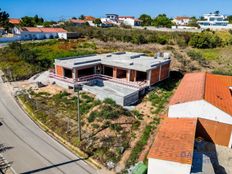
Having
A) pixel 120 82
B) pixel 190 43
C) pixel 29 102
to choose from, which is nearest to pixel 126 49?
pixel 190 43

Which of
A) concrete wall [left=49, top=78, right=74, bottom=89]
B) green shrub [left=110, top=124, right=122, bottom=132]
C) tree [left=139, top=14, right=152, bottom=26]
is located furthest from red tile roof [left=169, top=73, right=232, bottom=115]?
tree [left=139, top=14, right=152, bottom=26]

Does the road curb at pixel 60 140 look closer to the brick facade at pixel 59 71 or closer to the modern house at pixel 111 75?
the modern house at pixel 111 75

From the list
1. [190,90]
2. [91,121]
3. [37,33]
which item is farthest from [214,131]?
[37,33]

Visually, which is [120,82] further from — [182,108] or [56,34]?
[56,34]

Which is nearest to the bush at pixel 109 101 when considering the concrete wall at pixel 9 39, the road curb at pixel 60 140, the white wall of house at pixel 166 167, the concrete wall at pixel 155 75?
the road curb at pixel 60 140

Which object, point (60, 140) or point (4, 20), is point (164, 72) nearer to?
point (60, 140)
